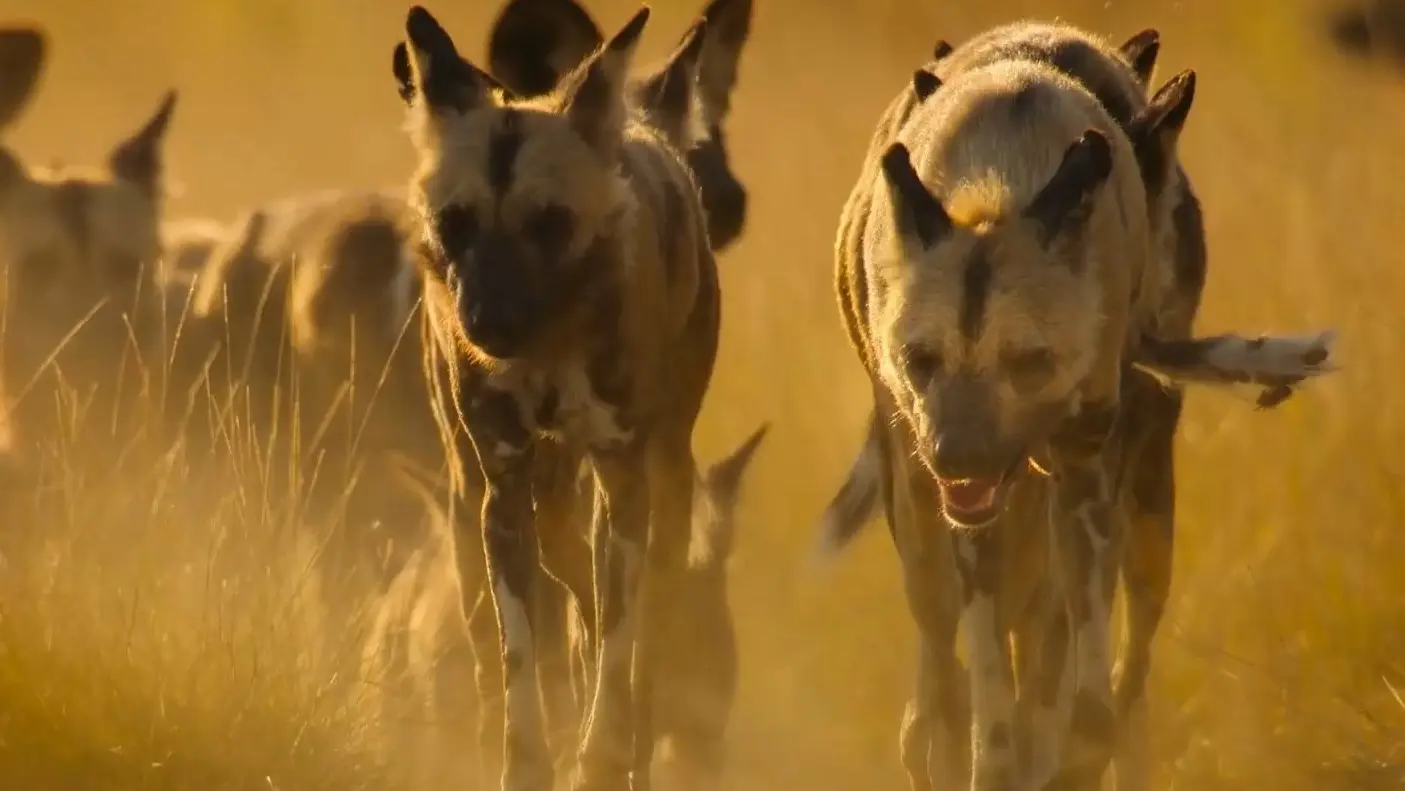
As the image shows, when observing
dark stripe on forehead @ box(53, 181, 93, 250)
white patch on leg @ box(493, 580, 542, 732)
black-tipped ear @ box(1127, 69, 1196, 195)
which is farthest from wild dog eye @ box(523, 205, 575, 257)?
dark stripe on forehead @ box(53, 181, 93, 250)

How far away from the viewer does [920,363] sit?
175 inches

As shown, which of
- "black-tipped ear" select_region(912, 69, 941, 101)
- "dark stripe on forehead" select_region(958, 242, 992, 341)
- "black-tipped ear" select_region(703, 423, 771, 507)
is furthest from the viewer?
"black-tipped ear" select_region(703, 423, 771, 507)

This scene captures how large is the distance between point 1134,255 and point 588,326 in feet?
3.39

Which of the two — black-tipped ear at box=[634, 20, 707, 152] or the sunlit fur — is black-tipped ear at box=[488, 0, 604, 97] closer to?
black-tipped ear at box=[634, 20, 707, 152]

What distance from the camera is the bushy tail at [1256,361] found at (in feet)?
15.5

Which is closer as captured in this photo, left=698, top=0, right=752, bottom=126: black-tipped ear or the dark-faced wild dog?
the dark-faced wild dog

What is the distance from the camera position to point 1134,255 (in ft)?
15.4

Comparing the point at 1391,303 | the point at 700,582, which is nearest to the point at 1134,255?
the point at 700,582

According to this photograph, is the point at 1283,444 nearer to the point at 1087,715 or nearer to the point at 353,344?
the point at 1087,715

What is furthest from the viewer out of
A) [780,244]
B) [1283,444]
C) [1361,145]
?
[780,244]

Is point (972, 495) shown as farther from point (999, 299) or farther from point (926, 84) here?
point (926, 84)

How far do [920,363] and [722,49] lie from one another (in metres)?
2.75

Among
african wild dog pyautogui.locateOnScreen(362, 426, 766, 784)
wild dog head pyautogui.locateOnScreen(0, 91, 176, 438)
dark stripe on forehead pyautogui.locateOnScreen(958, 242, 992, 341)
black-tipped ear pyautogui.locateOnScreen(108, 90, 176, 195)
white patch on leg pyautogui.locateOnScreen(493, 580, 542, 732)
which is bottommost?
african wild dog pyautogui.locateOnScreen(362, 426, 766, 784)

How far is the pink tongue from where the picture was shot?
454 centimetres
